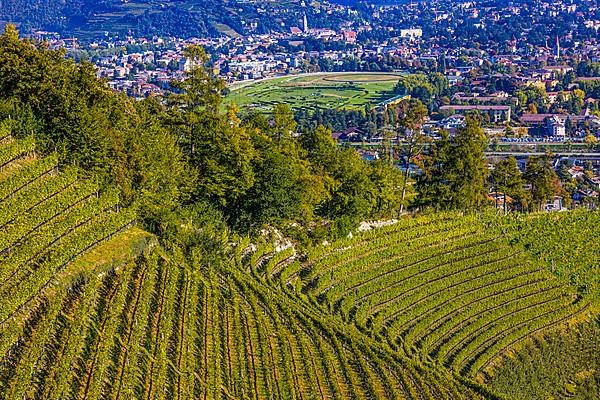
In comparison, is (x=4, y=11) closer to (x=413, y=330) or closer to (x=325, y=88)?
(x=325, y=88)

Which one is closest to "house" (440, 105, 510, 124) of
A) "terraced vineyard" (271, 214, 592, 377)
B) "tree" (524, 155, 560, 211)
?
"tree" (524, 155, 560, 211)

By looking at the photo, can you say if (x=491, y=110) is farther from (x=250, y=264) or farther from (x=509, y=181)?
(x=250, y=264)

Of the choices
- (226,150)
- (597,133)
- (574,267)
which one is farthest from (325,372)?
(597,133)

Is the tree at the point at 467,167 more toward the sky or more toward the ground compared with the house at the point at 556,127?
more toward the sky

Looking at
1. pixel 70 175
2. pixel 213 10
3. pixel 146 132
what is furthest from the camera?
pixel 213 10

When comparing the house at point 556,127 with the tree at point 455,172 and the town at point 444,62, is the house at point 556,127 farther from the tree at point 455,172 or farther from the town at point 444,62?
the tree at point 455,172

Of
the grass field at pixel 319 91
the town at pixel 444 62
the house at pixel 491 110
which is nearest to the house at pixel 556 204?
the town at pixel 444 62

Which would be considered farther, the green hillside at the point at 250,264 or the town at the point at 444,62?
the town at the point at 444,62
